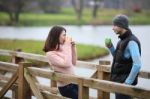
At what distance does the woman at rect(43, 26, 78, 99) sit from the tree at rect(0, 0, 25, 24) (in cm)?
6875

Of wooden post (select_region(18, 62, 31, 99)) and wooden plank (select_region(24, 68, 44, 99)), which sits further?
wooden post (select_region(18, 62, 31, 99))

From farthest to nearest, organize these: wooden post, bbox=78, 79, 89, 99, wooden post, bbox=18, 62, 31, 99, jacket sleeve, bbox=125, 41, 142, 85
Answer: wooden post, bbox=18, 62, 31, 99, wooden post, bbox=78, 79, 89, 99, jacket sleeve, bbox=125, 41, 142, 85

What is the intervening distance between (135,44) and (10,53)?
478 cm

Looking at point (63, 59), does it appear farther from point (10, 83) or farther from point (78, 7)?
point (78, 7)

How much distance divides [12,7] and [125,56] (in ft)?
232

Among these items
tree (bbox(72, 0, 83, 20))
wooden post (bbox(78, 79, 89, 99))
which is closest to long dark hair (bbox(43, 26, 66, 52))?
wooden post (bbox(78, 79, 89, 99))

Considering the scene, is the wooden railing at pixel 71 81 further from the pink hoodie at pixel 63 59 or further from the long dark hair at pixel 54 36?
the long dark hair at pixel 54 36

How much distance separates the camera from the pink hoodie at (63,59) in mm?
7152

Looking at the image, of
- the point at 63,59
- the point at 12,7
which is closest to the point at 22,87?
the point at 63,59

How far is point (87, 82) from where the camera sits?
6.71m

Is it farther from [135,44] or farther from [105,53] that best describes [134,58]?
[105,53]

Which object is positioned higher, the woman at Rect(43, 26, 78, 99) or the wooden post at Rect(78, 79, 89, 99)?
the woman at Rect(43, 26, 78, 99)

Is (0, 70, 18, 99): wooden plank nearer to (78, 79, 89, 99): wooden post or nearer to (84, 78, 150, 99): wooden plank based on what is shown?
(78, 79, 89, 99): wooden post

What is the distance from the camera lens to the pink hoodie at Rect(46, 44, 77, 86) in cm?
715
